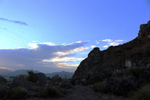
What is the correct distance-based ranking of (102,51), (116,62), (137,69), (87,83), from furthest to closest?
(102,51), (116,62), (87,83), (137,69)

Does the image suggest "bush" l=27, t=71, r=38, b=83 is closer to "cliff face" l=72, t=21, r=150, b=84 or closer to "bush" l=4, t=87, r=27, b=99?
"cliff face" l=72, t=21, r=150, b=84

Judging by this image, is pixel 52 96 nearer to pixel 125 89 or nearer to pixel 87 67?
pixel 125 89

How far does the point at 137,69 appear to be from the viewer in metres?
13.1

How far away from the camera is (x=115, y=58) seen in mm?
33594

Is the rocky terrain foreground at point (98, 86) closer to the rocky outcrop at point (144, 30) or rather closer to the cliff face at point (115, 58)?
the cliff face at point (115, 58)

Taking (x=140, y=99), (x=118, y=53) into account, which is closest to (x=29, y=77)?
(x=140, y=99)

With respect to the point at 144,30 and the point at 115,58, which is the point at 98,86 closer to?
the point at 115,58

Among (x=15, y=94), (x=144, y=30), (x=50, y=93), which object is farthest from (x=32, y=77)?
(x=144, y=30)

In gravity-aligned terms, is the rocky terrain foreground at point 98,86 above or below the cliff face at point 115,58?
below

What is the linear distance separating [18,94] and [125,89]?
7.18 m

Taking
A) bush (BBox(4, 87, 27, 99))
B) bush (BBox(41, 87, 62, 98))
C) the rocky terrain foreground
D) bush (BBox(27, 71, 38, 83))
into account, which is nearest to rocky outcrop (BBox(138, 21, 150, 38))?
the rocky terrain foreground

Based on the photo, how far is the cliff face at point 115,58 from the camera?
2791cm

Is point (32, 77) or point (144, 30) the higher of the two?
point (144, 30)

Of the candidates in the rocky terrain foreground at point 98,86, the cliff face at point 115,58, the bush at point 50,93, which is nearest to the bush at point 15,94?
the rocky terrain foreground at point 98,86
